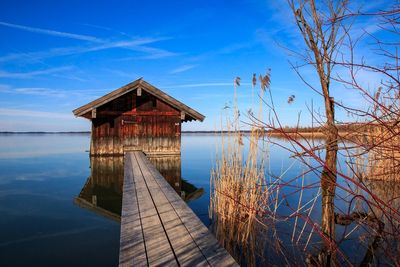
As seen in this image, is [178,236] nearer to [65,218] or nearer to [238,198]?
[238,198]

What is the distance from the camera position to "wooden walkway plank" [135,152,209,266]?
2.59 m

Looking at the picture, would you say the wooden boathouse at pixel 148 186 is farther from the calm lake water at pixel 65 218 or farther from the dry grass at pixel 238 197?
the dry grass at pixel 238 197

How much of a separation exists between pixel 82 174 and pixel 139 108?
4226mm

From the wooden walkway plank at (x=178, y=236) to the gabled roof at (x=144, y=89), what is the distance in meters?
8.41

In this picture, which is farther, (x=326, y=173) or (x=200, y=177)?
(x=200, y=177)

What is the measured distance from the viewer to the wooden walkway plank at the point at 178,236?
2.59 metres

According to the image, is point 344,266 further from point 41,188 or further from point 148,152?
point 148,152

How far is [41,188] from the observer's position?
29.3ft

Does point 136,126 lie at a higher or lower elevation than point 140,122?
lower

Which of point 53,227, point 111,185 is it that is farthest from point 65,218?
point 111,185

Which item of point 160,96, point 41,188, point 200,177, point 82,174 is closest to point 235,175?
point 200,177

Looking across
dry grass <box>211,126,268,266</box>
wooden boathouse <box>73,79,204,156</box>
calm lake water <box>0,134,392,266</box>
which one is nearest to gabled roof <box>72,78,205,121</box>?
wooden boathouse <box>73,79,204,156</box>

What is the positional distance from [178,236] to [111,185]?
6.11 metres

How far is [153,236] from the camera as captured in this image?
10.3 feet
